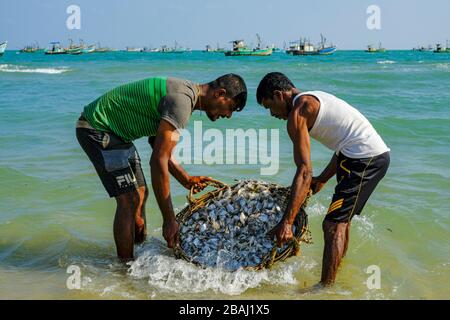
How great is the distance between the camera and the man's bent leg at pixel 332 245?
397 centimetres

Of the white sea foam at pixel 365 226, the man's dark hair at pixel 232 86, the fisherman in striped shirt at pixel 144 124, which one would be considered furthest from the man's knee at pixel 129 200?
the white sea foam at pixel 365 226

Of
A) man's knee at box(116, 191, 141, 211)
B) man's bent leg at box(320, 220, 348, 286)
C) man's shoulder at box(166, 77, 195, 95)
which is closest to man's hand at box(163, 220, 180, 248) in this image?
man's knee at box(116, 191, 141, 211)

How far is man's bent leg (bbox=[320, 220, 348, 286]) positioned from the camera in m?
3.97

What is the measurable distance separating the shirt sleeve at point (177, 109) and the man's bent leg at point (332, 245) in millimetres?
1369

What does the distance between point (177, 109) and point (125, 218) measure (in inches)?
45.4

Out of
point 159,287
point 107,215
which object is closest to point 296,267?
point 159,287

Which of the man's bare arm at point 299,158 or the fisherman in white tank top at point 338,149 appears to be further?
the fisherman in white tank top at point 338,149

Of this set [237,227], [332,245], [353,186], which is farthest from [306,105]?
[237,227]

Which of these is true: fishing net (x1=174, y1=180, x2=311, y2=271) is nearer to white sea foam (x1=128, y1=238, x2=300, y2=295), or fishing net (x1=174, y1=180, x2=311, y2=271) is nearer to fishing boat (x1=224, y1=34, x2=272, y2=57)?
white sea foam (x1=128, y1=238, x2=300, y2=295)

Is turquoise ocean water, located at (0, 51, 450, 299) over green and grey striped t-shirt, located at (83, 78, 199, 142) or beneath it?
beneath

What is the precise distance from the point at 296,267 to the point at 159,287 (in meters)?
1.23

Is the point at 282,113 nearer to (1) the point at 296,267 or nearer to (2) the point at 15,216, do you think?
(1) the point at 296,267

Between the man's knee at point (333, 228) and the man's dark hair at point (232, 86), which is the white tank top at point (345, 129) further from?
the man's knee at point (333, 228)

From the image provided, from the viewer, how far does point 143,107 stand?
4012mm
